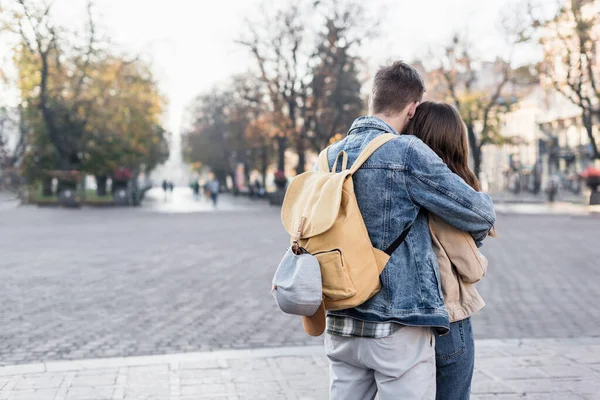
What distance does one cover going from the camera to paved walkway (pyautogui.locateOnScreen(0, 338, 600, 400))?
200 inches

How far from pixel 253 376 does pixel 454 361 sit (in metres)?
3.01

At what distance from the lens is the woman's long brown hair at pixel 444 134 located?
2.84 metres

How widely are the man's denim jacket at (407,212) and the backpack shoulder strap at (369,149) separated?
17 mm

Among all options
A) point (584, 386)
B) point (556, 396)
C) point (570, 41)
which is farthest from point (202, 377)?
point (570, 41)

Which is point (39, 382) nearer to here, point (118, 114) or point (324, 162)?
point (324, 162)

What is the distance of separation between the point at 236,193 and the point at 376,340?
76.2 meters

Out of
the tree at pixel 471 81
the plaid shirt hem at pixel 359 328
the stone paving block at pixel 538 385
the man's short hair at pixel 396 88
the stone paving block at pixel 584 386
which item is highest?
the tree at pixel 471 81

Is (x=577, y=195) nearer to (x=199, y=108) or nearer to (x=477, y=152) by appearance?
(x=477, y=152)

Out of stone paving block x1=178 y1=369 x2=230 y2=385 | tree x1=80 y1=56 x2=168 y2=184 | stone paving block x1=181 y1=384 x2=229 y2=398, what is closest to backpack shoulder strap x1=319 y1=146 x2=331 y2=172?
stone paving block x1=181 y1=384 x2=229 y2=398

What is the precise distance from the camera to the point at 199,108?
270ft

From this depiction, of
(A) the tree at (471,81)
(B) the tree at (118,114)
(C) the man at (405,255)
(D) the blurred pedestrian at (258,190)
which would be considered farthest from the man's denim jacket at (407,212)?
(D) the blurred pedestrian at (258,190)

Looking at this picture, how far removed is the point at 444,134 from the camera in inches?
112

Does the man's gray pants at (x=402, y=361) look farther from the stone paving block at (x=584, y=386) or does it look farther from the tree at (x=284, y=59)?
the tree at (x=284, y=59)

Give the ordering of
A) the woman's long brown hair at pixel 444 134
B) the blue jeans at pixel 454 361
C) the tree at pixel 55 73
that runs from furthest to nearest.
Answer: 1. the tree at pixel 55 73
2. the woman's long brown hair at pixel 444 134
3. the blue jeans at pixel 454 361
